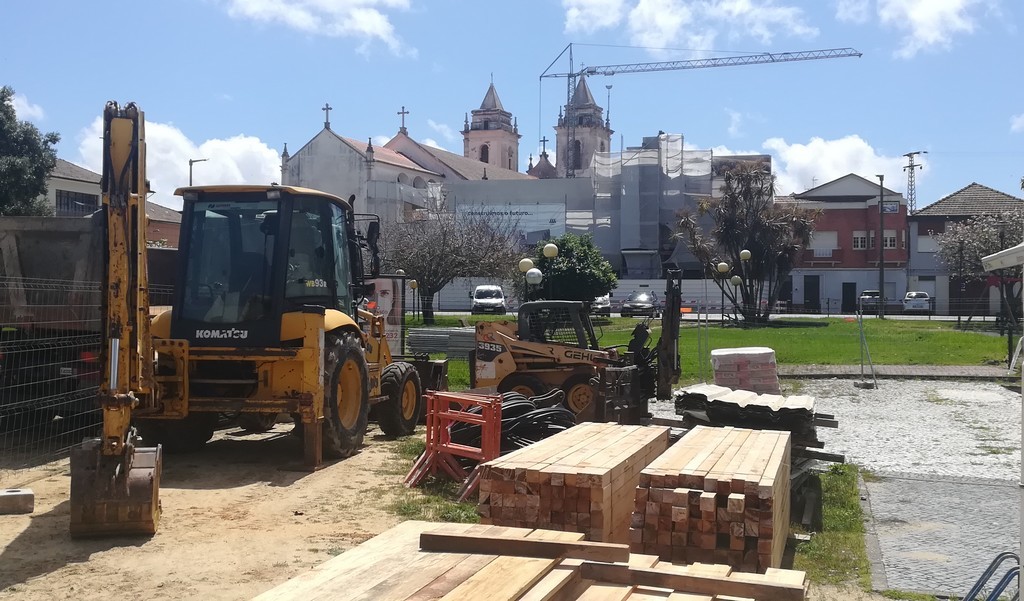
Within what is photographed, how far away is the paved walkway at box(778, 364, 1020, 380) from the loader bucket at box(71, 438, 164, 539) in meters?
17.2

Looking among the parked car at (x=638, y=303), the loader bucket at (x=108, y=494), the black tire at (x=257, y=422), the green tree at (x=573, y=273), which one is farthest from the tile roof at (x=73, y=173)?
the loader bucket at (x=108, y=494)

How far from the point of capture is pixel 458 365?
2248 centimetres

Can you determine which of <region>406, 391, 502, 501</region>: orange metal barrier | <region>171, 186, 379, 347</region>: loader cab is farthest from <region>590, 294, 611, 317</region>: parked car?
<region>406, 391, 502, 501</region>: orange metal barrier

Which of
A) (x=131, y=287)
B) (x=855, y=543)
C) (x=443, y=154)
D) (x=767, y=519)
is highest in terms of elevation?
(x=443, y=154)

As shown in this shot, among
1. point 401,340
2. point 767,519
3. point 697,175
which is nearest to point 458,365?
point 401,340

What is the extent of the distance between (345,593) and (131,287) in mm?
4373

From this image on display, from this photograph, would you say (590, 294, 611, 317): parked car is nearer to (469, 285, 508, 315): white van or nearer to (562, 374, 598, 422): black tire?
(469, 285, 508, 315): white van

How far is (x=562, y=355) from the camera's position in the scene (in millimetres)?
14891

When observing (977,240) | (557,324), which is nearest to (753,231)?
(977,240)

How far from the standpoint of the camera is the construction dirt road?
6367 mm

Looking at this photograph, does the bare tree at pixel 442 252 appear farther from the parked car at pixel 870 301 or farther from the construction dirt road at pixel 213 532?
the construction dirt road at pixel 213 532

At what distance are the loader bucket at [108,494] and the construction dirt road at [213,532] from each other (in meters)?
0.12

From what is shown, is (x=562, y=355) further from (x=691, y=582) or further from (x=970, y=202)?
(x=970, y=202)

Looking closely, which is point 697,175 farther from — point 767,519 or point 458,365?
point 767,519
